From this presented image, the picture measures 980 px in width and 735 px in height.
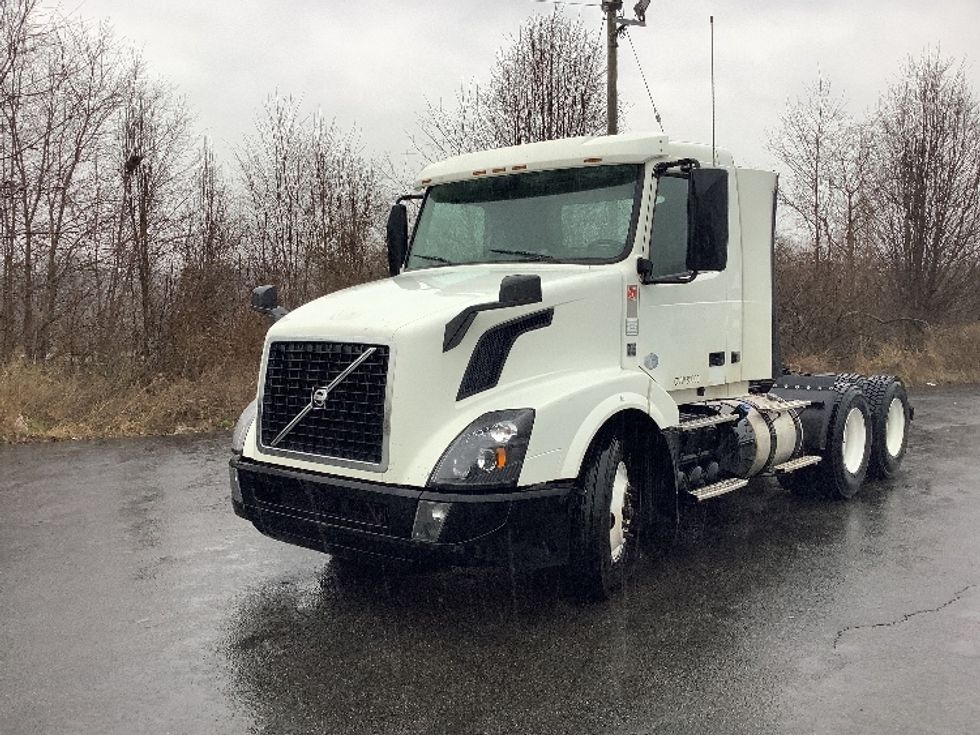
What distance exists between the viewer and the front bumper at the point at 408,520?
13.7ft

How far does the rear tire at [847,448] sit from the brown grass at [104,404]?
26.9 ft

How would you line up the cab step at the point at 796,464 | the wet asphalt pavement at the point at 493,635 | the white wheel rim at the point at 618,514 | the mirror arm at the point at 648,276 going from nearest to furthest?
the wet asphalt pavement at the point at 493,635 → the white wheel rim at the point at 618,514 → the mirror arm at the point at 648,276 → the cab step at the point at 796,464

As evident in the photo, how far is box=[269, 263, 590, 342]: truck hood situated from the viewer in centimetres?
450

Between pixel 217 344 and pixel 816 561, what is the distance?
36.0ft

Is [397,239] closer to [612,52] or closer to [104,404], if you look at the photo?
[104,404]

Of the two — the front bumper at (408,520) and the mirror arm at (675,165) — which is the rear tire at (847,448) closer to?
the mirror arm at (675,165)

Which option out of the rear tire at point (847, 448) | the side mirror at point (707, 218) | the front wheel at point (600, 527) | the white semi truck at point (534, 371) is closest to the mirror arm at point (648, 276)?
the white semi truck at point (534, 371)

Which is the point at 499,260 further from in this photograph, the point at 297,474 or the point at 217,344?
the point at 217,344

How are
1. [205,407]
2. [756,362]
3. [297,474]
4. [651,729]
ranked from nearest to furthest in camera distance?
[651,729], [297,474], [756,362], [205,407]

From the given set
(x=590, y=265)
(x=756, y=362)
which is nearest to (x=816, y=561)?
(x=756, y=362)

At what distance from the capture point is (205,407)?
12461 mm

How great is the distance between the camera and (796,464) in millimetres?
6934

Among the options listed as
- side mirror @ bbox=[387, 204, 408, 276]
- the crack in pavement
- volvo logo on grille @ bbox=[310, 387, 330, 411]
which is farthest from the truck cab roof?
the crack in pavement

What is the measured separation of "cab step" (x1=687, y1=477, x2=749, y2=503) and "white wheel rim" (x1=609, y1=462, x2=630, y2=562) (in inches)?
27.7
